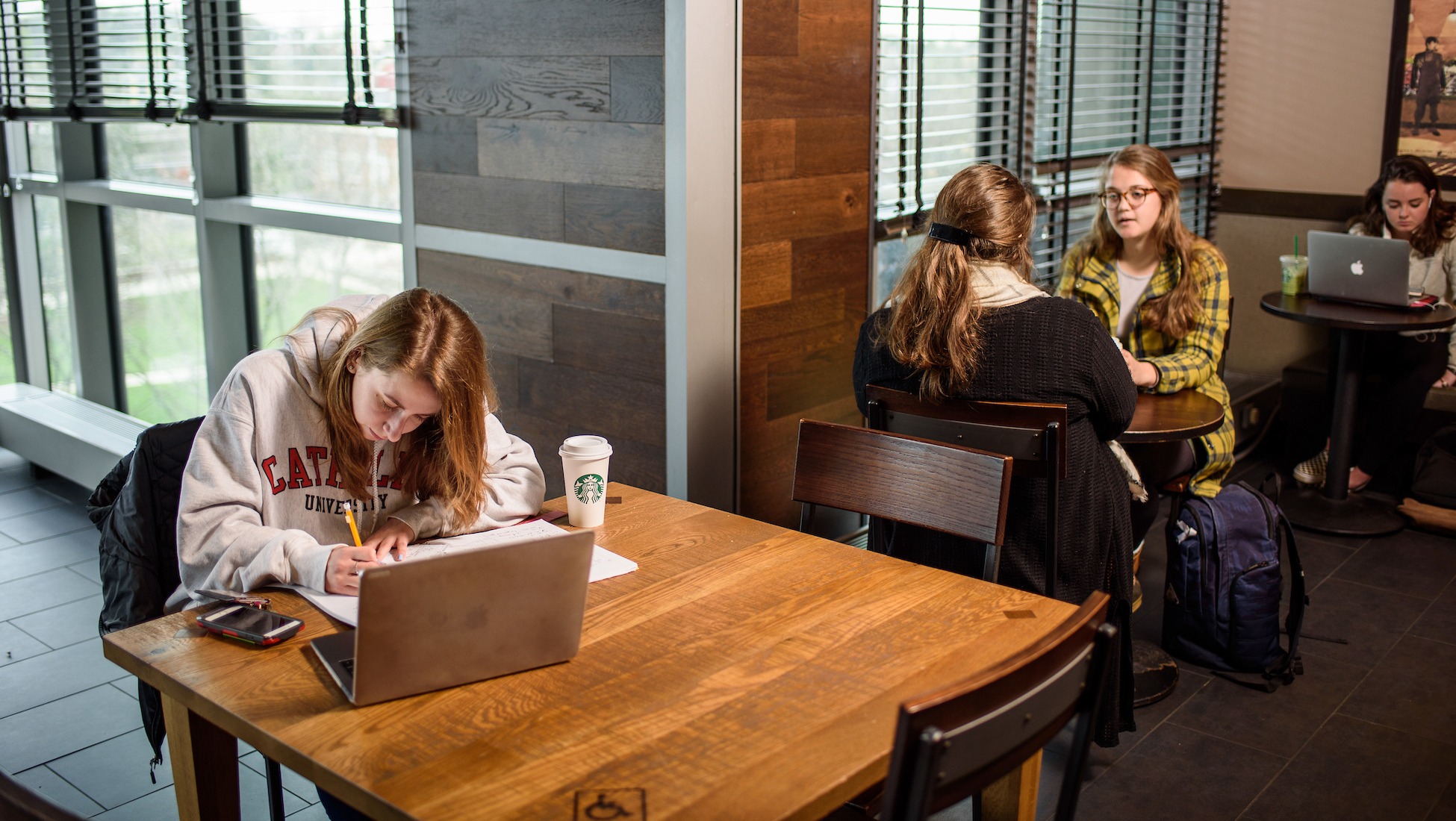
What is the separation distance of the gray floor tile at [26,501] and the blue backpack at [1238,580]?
12.7ft

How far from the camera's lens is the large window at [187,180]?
149 inches

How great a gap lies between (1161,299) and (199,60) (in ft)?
10.3

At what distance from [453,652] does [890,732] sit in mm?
511

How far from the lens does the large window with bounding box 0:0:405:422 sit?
12.4 feet

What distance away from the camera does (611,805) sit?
3.91 ft

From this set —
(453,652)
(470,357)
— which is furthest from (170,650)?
(470,357)

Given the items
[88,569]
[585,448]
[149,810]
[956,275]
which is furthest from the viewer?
[88,569]

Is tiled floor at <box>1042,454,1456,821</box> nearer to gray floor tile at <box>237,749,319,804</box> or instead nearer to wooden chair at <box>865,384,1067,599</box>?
wooden chair at <box>865,384,1067,599</box>

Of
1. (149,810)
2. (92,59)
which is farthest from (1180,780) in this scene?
(92,59)

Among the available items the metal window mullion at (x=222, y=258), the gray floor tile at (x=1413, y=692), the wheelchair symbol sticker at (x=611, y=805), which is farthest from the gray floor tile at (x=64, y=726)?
the gray floor tile at (x=1413, y=692)

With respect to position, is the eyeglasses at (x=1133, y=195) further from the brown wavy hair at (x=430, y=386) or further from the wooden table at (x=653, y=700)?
the brown wavy hair at (x=430, y=386)

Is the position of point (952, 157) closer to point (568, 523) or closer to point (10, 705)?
point (568, 523)

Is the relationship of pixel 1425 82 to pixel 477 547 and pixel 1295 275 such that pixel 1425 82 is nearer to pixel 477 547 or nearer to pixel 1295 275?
pixel 1295 275

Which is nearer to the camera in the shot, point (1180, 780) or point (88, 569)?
point (1180, 780)
